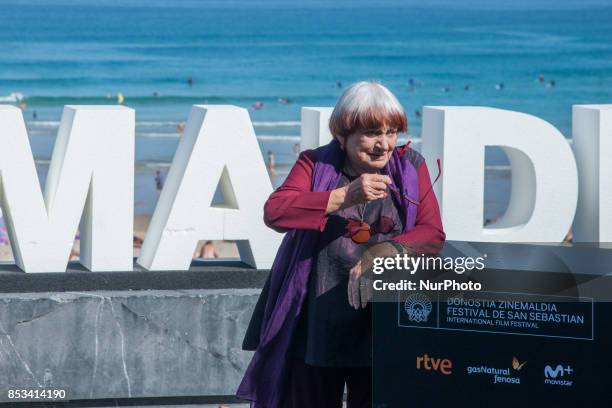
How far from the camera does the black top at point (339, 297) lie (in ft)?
12.2

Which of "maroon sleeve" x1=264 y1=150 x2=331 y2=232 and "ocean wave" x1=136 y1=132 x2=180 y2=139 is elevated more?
"ocean wave" x1=136 y1=132 x2=180 y2=139

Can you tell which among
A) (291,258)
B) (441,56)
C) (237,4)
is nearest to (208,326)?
(291,258)

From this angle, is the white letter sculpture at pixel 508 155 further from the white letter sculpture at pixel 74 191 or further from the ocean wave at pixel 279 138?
the ocean wave at pixel 279 138

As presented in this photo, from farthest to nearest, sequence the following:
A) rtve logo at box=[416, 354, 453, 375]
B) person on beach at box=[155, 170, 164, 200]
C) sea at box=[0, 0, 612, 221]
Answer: sea at box=[0, 0, 612, 221] → person on beach at box=[155, 170, 164, 200] → rtve logo at box=[416, 354, 453, 375]

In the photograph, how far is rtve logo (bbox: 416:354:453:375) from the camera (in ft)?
10.8

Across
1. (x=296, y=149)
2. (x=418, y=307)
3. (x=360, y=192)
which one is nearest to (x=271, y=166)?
(x=296, y=149)

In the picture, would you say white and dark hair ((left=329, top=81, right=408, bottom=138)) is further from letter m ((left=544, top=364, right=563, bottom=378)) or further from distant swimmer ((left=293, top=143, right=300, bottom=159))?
distant swimmer ((left=293, top=143, right=300, bottom=159))

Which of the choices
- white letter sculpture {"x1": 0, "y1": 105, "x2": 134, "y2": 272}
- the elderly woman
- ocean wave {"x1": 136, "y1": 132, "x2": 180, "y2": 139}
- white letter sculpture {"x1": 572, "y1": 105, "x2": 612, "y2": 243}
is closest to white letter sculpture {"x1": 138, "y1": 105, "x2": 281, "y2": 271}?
white letter sculpture {"x1": 0, "y1": 105, "x2": 134, "y2": 272}

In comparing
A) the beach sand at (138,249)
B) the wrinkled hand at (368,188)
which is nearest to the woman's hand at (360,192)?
the wrinkled hand at (368,188)

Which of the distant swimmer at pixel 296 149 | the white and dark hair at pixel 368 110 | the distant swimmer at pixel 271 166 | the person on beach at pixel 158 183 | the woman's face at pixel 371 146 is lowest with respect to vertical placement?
the woman's face at pixel 371 146

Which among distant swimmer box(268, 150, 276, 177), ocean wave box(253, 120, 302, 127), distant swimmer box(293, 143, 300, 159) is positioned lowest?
distant swimmer box(268, 150, 276, 177)

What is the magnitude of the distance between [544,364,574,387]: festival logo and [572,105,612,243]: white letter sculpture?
3.16 meters

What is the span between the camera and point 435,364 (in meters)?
3.32

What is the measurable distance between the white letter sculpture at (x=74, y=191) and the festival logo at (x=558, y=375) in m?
3.45
